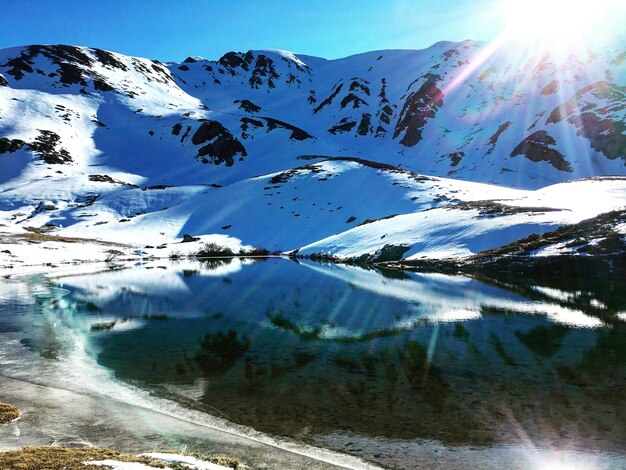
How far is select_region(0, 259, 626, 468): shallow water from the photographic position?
13.2 metres

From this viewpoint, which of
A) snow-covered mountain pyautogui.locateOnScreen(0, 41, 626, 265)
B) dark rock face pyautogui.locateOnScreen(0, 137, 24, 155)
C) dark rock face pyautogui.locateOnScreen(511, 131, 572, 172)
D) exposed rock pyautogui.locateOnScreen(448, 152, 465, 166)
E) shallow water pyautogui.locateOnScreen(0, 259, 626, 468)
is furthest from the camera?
exposed rock pyautogui.locateOnScreen(448, 152, 465, 166)

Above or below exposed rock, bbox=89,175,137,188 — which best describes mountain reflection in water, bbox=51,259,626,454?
below

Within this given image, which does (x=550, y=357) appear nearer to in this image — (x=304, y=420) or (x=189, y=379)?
(x=304, y=420)

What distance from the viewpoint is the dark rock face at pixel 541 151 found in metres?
161

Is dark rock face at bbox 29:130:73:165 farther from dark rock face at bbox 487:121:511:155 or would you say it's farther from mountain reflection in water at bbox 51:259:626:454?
dark rock face at bbox 487:121:511:155

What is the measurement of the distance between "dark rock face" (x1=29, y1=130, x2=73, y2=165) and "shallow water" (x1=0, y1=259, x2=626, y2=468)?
522ft

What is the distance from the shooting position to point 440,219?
79812 mm

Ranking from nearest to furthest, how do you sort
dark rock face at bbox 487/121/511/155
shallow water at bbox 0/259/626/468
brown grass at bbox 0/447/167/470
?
brown grass at bbox 0/447/167/470 → shallow water at bbox 0/259/626/468 → dark rock face at bbox 487/121/511/155

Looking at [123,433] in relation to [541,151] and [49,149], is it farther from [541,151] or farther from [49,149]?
[49,149]

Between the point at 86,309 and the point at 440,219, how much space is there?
199 ft

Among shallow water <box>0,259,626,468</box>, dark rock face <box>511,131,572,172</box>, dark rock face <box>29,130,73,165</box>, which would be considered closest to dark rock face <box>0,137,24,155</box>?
dark rock face <box>29,130,73,165</box>

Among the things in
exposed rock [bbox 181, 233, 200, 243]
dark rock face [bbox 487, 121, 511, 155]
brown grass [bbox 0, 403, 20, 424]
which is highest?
dark rock face [bbox 487, 121, 511, 155]

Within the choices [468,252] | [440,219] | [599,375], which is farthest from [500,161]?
[599,375]

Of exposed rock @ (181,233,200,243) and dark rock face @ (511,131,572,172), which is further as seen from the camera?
dark rock face @ (511,131,572,172)
